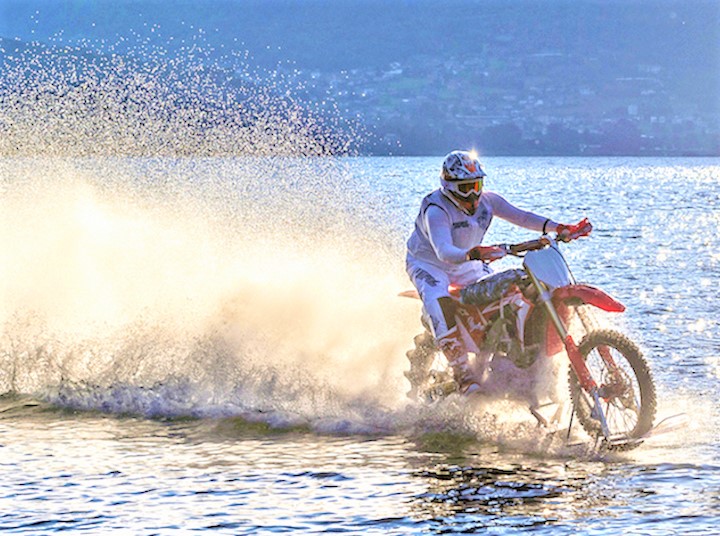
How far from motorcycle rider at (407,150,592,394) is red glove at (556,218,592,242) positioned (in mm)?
11

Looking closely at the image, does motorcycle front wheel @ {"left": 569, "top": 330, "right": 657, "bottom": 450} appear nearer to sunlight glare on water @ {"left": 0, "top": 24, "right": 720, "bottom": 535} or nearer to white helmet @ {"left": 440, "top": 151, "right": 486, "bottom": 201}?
sunlight glare on water @ {"left": 0, "top": 24, "right": 720, "bottom": 535}

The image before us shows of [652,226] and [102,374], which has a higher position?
[652,226]

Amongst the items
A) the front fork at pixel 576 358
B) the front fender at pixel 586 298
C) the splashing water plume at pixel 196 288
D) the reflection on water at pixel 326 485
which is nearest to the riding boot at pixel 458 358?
the reflection on water at pixel 326 485

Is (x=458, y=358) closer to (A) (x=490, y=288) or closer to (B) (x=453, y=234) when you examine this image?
(A) (x=490, y=288)

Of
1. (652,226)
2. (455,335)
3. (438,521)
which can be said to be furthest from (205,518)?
(652,226)

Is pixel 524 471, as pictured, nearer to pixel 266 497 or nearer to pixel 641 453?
pixel 641 453

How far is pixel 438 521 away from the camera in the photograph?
1070 centimetres

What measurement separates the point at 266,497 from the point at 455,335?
3.00 metres

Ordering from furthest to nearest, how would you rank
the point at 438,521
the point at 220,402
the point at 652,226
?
the point at 652,226 → the point at 220,402 → the point at 438,521

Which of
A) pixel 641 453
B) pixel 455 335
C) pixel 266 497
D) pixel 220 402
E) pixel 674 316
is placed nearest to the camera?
pixel 266 497

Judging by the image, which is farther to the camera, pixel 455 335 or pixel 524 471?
pixel 455 335

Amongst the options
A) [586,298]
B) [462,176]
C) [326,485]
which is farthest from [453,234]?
[326,485]

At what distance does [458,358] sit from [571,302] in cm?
157

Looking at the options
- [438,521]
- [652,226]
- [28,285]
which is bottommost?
[438,521]
